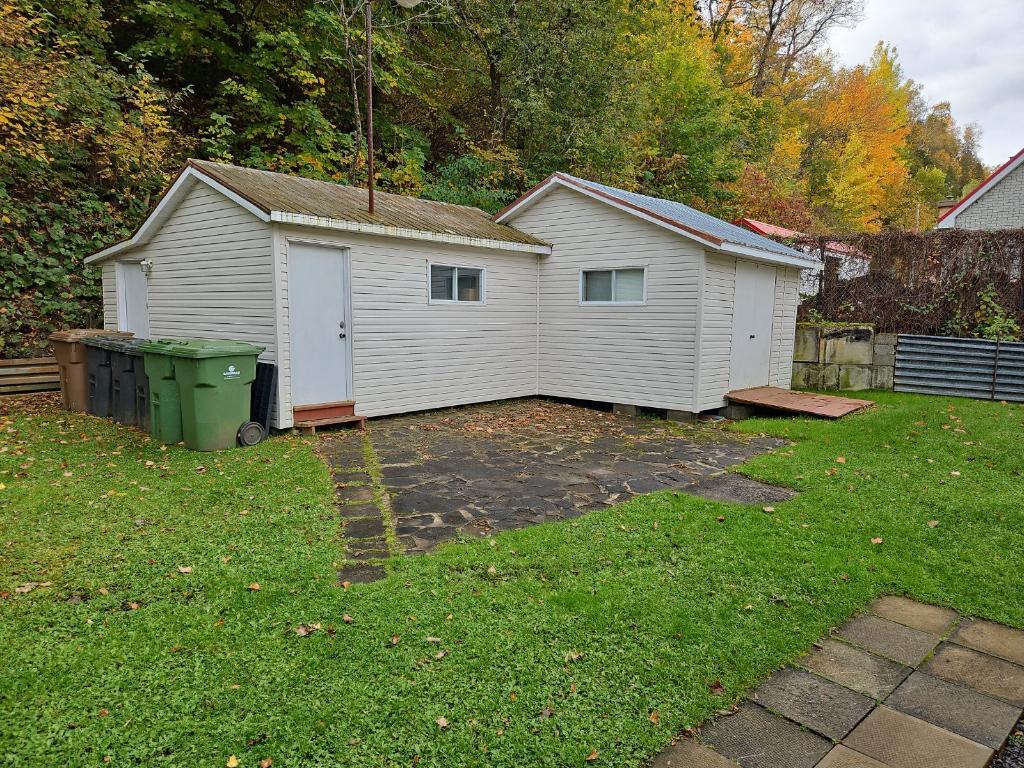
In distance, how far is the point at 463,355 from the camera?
30.9 ft

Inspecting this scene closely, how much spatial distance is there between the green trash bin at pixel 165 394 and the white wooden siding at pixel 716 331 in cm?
677

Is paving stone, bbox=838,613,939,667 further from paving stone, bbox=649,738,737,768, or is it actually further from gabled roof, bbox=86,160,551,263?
gabled roof, bbox=86,160,551,263

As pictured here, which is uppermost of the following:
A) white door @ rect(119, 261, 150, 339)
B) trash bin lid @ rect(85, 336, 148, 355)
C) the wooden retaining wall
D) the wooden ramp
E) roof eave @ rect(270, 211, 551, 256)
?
roof eave @ rect(270, 211, 551, 256)

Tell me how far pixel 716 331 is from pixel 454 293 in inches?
157

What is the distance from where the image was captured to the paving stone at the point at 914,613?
3.09 m

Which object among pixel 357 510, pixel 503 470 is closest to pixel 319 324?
pixel 503 470

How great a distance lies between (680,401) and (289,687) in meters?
7.28

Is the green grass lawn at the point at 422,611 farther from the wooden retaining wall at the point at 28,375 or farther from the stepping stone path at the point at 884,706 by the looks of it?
the wooden retaining wall at the point at 28,375

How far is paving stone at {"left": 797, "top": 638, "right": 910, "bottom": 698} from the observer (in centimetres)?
259

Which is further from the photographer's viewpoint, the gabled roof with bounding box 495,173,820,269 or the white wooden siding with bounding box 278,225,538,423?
the gabled roof with bounding box 495,173,820,269

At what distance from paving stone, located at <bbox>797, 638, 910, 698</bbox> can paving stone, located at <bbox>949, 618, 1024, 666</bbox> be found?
0.52 m

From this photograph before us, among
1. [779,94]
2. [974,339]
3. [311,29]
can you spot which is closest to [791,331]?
[974,339]

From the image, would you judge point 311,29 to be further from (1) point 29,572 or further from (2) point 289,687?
(2) point 289,687

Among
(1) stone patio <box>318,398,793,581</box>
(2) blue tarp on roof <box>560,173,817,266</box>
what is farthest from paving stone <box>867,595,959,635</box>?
(2) blue tarp on roof <box>560,173,817,266</box>
